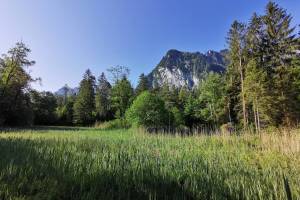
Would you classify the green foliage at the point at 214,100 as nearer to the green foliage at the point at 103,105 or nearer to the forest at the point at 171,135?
the forest at the point at 171,135

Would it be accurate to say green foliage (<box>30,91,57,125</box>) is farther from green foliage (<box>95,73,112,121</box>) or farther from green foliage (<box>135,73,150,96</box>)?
green foliage (<box>135,73,150,96</box>)

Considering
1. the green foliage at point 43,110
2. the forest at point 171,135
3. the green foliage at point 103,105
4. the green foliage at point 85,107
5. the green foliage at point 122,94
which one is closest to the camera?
the forest at point 171,135

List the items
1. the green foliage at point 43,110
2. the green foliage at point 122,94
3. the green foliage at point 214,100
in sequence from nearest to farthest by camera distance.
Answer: the green foliage at point 214,100 < the green foliage at point 122,94 < the green foliage at point 43,110

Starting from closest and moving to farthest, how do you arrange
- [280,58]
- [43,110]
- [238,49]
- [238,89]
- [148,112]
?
1. [148,112]
2. [280,58]
3. [238,49]
4. [238,89]
5. [43,110]

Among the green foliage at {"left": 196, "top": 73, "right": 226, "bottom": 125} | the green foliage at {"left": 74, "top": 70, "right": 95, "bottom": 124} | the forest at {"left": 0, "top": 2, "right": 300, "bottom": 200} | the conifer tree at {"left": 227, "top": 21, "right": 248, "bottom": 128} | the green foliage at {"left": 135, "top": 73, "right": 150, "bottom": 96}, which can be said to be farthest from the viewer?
the green foliage at {"left": 135, "top": 73, "right": 150, "bottom": 96}

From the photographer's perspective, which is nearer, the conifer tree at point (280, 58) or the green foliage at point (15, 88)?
the conifer tree at point (280, 58)

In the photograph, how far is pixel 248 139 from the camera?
866 centimetres

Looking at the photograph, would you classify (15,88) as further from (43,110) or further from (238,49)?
(238,49)

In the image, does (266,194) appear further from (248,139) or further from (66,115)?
(66,115)

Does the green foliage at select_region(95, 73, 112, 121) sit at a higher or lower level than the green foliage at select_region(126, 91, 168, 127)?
higher

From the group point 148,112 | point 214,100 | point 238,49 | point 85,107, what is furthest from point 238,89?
point 85,107

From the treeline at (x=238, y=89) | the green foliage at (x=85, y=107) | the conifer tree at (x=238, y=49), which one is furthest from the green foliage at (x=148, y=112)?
the green foliage at (x=85, y=107)

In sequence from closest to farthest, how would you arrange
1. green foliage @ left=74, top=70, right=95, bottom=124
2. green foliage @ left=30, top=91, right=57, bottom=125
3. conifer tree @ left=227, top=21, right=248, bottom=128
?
conifer tree @ left=227, top=21, right=248, bottom=128, green foliage @ left=30, top=91, right=57, bottom=125, green foliage @ left=74, top=70, right=95, bottom=124

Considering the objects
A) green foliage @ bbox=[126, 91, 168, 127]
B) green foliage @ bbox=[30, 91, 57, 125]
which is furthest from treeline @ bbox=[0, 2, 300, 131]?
green foliage @ bbox=[30, 91, 57, 125]
